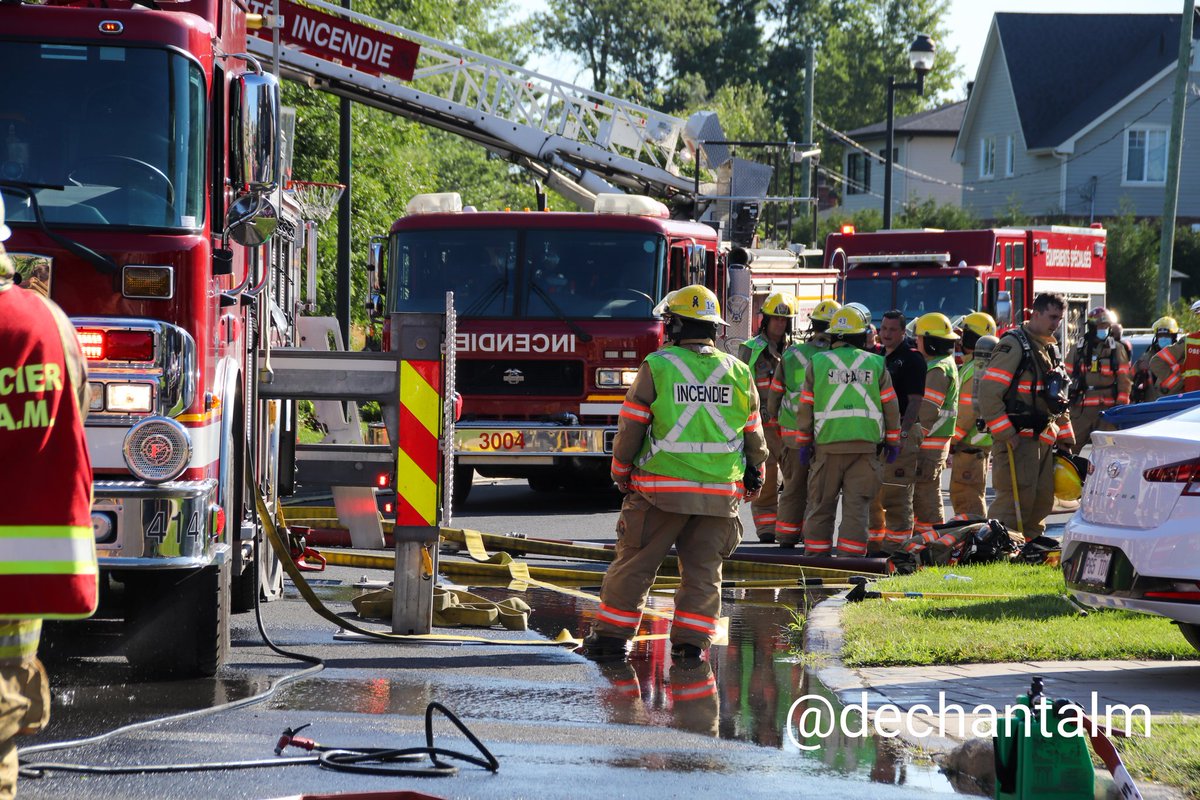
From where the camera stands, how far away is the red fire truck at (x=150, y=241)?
6488mm

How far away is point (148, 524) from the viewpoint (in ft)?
21.1

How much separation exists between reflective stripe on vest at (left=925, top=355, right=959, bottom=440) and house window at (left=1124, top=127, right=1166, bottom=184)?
124 feet

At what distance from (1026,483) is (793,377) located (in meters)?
1.87

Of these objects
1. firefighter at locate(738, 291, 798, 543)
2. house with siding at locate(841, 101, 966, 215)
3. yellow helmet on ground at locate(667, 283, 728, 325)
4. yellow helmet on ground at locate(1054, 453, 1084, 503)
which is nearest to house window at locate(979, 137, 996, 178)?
house with siding at locate(841, 101, 966, 215)

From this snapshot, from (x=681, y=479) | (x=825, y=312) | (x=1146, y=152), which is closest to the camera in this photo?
(x=681, y=479)

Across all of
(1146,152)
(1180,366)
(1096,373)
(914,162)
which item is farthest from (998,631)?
(914,162)

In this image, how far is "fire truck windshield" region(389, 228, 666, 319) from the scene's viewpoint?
14.9 m

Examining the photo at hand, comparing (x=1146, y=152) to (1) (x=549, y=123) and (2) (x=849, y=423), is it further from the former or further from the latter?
(2) (x=849, y=423)

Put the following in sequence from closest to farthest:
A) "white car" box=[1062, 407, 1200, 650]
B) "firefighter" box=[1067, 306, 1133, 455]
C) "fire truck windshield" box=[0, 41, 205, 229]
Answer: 1. "fire truck windshield" box=[0, 41, 205, 229]
2. "white car" box=[1062, 407, 1200, 650]
3. "firefighter" box=[1067, 306, 1133, 455]

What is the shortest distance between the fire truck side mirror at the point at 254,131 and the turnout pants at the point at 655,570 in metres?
2.45

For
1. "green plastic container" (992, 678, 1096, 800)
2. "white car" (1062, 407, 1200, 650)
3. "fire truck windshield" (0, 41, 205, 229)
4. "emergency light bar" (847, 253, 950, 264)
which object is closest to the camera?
"green plastic container" (992, 678, 1096, 800)

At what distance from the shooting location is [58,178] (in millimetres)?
6773

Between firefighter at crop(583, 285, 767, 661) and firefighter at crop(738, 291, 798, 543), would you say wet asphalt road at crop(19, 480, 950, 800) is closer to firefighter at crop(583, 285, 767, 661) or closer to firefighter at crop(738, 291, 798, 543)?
firefighter at crop(583, 285, 767, 661)

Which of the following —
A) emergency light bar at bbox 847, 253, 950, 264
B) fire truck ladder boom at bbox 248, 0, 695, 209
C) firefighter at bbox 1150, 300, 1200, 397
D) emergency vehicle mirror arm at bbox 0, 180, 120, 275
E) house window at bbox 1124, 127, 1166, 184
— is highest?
house window at bbox 1124, 127, 1166, 184
